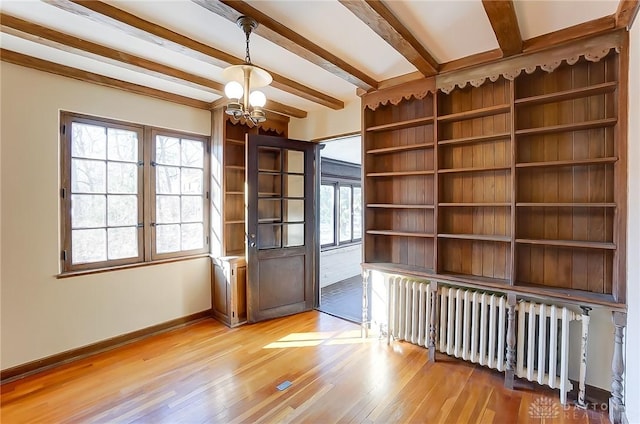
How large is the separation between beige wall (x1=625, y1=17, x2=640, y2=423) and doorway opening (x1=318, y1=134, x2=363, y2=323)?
295 cm

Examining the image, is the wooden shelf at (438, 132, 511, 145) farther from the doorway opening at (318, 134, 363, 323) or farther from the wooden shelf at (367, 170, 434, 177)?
the doorway opening at (318, 134, 363, 323)

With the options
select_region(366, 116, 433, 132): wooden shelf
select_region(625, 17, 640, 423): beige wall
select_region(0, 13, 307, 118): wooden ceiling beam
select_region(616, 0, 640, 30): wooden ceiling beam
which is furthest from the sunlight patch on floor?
select_region(616, 0, 640, 30): wooden ceiling beam

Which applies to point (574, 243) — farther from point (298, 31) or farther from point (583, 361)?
point (298, 31)

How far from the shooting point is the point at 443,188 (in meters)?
2.90

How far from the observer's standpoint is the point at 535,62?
229 centimetres

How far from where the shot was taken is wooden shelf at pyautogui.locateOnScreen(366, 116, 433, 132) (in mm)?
2892

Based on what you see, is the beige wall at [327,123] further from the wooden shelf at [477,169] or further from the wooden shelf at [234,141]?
the wooden shelf at [477,169]

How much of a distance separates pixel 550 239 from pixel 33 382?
4.22m

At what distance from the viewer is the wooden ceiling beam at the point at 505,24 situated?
5.73 ft

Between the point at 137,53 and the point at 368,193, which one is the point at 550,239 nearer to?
the point at 368,193

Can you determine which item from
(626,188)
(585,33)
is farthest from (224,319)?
(585,33)

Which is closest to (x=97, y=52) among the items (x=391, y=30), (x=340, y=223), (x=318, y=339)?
(x=391, y=30)

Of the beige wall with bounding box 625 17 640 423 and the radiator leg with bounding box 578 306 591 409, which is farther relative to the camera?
the radiator leg with bounding box 578 306 591 409

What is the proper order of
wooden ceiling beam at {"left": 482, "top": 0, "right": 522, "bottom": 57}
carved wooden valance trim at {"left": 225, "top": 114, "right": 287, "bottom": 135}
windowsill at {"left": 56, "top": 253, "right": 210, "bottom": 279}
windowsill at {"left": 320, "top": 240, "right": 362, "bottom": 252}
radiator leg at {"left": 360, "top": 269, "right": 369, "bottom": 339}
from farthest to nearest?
windowsill at {"left": 320, "top": 240, "right": 362, "bottom": 252} → carved wooden valance trim at {"left": 225, "top": 114, "right": 287, "bottom": 135} → radiator leg at {"left": 360, "top": 269, "right": 369, "bottom": 339} → windowsill at {"left": 56, "top": 253, "right": 210, "bottom": 279} → wooden ceiling beam at {"left": 482, "top": 0, "right": 522, "bottom": 57}
